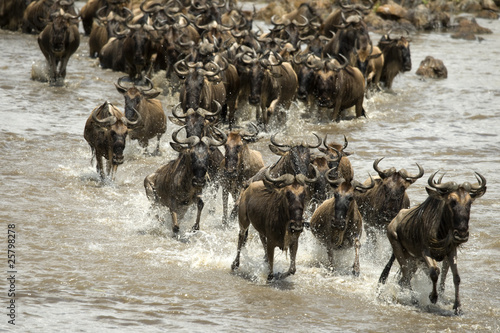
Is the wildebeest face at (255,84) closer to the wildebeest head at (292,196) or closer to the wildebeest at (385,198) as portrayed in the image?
the wildebeest at (385,198)

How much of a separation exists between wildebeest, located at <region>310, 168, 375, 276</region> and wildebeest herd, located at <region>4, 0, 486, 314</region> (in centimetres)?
2

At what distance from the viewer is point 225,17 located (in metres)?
26.4

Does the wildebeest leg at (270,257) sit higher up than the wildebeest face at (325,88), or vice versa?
the wildebeest face at (325,88)

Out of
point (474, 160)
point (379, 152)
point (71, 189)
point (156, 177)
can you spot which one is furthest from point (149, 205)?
point (474, 160)

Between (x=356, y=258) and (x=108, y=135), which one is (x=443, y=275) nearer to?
(x=356, y=258)

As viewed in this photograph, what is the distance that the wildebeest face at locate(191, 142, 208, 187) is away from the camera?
35.2ft

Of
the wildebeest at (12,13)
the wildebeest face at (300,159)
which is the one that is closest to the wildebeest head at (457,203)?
the wildebeest face at (300,159)

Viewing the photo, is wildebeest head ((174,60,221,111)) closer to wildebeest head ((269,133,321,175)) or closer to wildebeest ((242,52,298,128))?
wildebeest ((242,52,298,128))

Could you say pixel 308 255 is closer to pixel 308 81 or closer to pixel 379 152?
pixel 379 152

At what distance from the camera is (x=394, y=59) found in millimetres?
22250

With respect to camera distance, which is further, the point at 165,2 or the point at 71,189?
the point at 165,2

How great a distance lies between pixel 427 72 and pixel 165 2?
29.6 ft

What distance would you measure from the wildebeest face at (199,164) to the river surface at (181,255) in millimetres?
760

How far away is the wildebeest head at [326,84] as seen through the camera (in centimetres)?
1820
